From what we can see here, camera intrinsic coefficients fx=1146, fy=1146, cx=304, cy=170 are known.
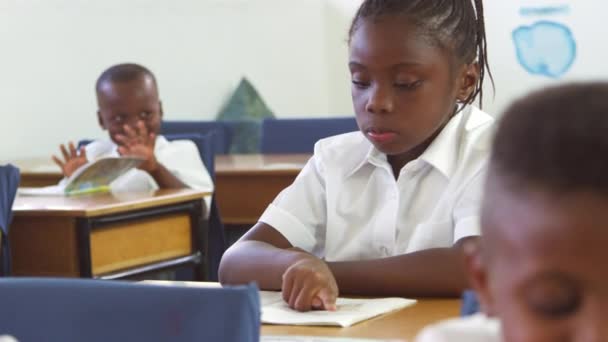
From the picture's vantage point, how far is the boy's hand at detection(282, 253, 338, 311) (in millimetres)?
1626

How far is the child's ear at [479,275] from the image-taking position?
0.73m

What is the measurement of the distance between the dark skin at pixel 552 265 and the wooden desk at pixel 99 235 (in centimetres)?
271

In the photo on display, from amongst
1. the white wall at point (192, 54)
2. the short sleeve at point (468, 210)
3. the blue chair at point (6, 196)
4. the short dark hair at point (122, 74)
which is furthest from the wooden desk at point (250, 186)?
the short sleeve at point (468, 210)

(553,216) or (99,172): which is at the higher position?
(553,216)

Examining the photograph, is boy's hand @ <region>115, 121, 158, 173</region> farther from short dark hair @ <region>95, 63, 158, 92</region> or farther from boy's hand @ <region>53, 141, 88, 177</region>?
short dark hair @ <region>95, 63, 158, 92</region>

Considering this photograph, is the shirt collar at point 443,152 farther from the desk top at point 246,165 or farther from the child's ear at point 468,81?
the desk top at point 246,165

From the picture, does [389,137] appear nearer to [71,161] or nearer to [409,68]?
[409,68]

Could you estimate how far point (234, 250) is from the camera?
1.96 metres

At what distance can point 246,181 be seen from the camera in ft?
14.5

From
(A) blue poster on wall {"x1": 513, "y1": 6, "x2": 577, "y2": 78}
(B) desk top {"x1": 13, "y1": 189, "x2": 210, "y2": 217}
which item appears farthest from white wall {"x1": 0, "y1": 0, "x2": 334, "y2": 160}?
(B) desk top {"x1": 13, "y1": 189, "x2": 210, "y2": 217}

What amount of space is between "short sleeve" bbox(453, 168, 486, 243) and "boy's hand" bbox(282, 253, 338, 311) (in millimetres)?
240

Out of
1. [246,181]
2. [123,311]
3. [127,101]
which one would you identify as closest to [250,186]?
[246,181]

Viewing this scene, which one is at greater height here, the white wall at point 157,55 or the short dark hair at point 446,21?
the short dark hair at point 446,21

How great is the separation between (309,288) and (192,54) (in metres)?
4.94
